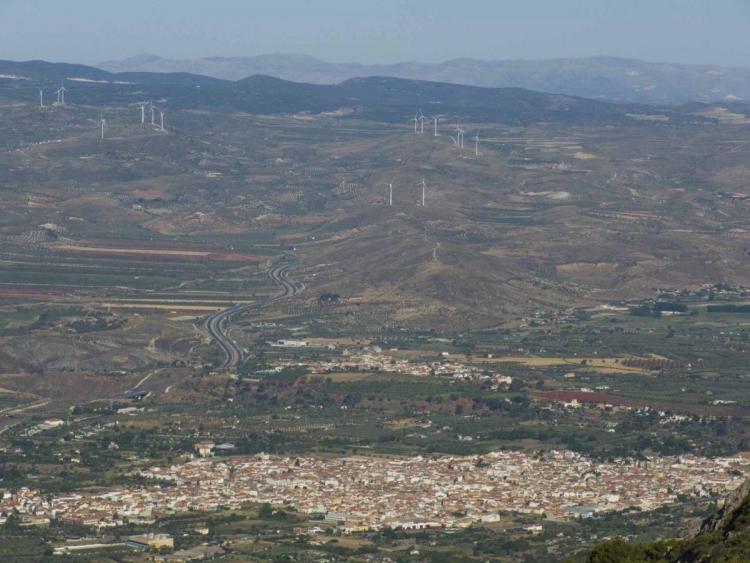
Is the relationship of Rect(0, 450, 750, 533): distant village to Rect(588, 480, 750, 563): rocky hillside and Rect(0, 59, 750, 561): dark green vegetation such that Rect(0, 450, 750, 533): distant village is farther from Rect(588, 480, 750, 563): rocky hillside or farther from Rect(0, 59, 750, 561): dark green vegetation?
Rect(588, 480, 750, 563): rocky hillside

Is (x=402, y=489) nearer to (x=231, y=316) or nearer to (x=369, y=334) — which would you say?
(x=369, y=334)

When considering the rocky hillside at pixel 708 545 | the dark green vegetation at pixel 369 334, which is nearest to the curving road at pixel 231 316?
the dark green vegetation at pixel 369 334

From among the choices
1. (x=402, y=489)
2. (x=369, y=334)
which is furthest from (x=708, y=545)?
(x=369, y=334)

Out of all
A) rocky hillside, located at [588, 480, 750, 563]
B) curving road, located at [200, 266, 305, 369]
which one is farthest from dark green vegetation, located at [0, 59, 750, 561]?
rocky hillside, located at [588, 480, 750, 563]

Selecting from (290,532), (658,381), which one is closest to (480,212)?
(658,381)

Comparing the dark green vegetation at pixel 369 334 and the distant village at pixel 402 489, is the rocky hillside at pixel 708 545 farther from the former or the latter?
the distant village at pixel 402 489

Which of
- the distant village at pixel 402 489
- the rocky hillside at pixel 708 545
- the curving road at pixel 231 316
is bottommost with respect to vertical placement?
the curving road at pixel 231 316

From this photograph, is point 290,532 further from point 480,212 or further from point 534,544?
point 480,212
